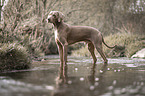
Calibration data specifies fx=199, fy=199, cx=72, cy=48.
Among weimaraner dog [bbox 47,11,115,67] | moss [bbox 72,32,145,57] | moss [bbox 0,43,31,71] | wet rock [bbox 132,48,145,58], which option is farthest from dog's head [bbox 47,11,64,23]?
moss [bbox 72,32,145,57]

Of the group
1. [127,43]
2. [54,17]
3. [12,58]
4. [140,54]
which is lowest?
[140,54]

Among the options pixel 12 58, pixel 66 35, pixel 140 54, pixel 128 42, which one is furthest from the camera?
pixel 128 42

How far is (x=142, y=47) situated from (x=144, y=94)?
10756mm

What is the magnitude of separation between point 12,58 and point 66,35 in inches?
80.4

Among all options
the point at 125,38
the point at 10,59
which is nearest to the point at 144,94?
the point at 10,59

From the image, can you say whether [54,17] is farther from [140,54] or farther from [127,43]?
[127,43]

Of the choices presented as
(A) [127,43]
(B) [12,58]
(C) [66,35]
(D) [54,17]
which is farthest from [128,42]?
(B) [12,58]

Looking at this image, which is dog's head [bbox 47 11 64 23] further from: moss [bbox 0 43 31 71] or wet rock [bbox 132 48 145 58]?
wet rock [bbox 132 48 145 58]

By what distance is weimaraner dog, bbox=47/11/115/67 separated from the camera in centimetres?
644

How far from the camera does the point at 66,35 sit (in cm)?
662

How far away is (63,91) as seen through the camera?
261 centimetres

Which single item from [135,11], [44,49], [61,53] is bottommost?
[44,49]

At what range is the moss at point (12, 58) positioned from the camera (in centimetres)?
505

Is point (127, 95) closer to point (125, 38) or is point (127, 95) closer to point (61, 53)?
point (61, 53)
